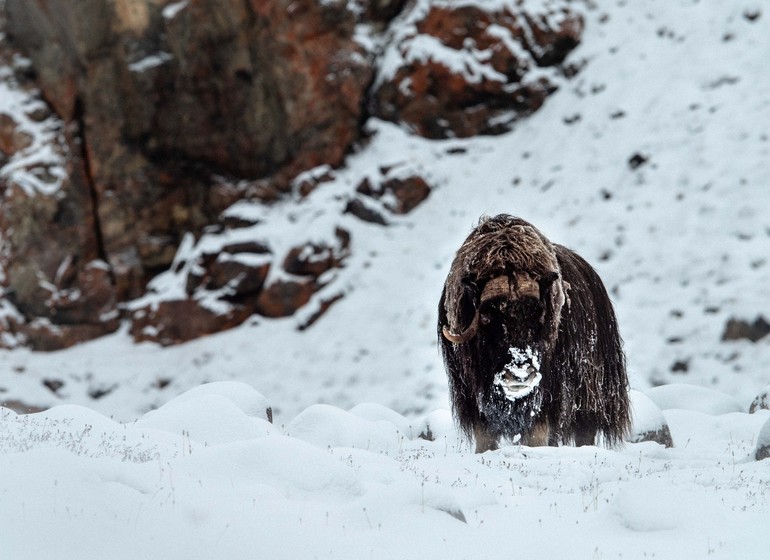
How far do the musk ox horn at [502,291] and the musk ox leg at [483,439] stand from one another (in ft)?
2.64

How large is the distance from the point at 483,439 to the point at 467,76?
12.7m

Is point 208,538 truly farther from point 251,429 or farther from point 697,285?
point 697,285

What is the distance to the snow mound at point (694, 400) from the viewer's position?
28.6 feet

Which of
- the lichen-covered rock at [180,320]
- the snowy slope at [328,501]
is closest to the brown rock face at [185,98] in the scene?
the lichen-covered rock at [180,320]

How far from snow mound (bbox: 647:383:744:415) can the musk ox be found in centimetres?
258

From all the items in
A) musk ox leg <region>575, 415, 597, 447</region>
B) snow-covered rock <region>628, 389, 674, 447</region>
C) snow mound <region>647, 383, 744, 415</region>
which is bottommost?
snow mound <region>647, 383, 744, 415</region>

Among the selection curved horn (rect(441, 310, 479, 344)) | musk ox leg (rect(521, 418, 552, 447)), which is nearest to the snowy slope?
musk ox leg (rect(521, 418, 552, 447))

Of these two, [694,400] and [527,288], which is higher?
[527,288]

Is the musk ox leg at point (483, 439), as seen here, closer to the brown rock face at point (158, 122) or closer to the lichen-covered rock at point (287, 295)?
the lichen-covered rock at point (287, 295)

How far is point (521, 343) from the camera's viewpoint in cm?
567

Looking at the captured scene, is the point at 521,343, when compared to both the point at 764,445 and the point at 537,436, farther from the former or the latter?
the point at 764,445

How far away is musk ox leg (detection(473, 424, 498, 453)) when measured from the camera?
6.07 metres

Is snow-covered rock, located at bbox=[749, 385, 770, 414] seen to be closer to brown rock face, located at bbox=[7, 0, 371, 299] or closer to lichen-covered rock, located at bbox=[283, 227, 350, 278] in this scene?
lichen-covered rock, located at bbox=[283, 227, 350, 278]

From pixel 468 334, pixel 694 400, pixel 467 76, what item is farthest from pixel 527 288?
pixel 467 76
